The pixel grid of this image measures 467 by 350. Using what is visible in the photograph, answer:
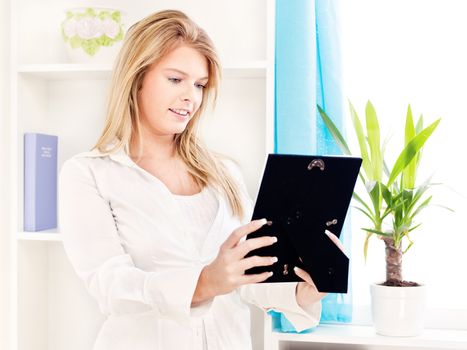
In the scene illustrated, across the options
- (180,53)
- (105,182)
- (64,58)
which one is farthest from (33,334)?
(180,53)

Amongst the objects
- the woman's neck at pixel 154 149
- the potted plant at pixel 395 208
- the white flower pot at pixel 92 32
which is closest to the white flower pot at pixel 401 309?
the potted plant at pixel 395 208

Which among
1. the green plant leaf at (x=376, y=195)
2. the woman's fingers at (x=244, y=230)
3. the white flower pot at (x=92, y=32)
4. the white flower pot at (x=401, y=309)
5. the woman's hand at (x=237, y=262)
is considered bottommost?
the white flower pot at (x=401, y=309)

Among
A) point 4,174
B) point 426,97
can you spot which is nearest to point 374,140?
point 426,97

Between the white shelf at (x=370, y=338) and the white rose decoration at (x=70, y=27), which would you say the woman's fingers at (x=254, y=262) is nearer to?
the white shelf at (x=370, y=338)

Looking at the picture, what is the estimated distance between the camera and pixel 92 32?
78.4 inches

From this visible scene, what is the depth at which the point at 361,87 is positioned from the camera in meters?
2.13

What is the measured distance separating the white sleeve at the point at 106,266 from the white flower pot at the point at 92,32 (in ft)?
1.56

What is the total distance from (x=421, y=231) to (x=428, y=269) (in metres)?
0.13

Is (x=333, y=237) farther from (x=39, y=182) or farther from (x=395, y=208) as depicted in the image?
(x=39, y=182)

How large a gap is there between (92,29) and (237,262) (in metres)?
1.01

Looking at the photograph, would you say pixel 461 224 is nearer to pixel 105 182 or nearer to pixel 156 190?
pixel 156 190

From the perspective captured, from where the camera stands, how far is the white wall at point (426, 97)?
2.07m

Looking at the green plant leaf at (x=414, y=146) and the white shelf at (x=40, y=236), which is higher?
the green plant leaf at (x=414, y=146)

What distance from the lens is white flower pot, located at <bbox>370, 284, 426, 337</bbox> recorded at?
1.82m
